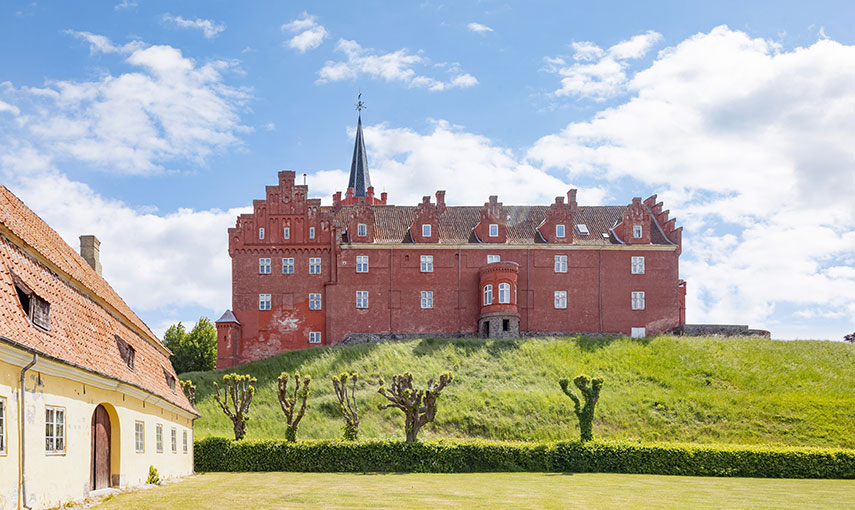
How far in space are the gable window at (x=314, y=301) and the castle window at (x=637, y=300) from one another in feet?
76.6

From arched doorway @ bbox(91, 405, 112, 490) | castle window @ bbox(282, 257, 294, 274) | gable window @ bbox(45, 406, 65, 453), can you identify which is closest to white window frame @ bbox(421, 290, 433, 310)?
castle window @ bbox(282, 257, 294, 274)

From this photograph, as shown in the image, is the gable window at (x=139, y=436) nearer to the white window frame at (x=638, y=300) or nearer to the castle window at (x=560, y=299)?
the castle window at (x=560, y=299)

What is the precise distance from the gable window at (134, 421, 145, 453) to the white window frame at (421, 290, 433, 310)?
3780cm

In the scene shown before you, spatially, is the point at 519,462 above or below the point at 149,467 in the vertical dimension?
below

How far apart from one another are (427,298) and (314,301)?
8.26m

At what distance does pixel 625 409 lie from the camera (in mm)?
42312

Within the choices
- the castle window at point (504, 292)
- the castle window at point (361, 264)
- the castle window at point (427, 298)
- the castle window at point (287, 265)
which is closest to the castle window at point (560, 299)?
the castle window at point (504, 292)

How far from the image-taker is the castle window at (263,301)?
58.0 metres

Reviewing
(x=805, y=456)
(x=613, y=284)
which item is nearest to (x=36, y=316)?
(x=805, y=456)

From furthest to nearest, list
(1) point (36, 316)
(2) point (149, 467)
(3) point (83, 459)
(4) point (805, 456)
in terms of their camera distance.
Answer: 1. (4) point (805, 456)
2. (2) point (149, 467)
3. (3) point (83, 459)
4. (1) point (36, 316)

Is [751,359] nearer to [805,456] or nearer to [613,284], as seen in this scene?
[613,284]

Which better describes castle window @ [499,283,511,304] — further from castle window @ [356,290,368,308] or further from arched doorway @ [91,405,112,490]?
arched doorway @ [91,405,112,490]

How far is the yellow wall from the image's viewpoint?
43.1ft

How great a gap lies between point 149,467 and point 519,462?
1474cm
